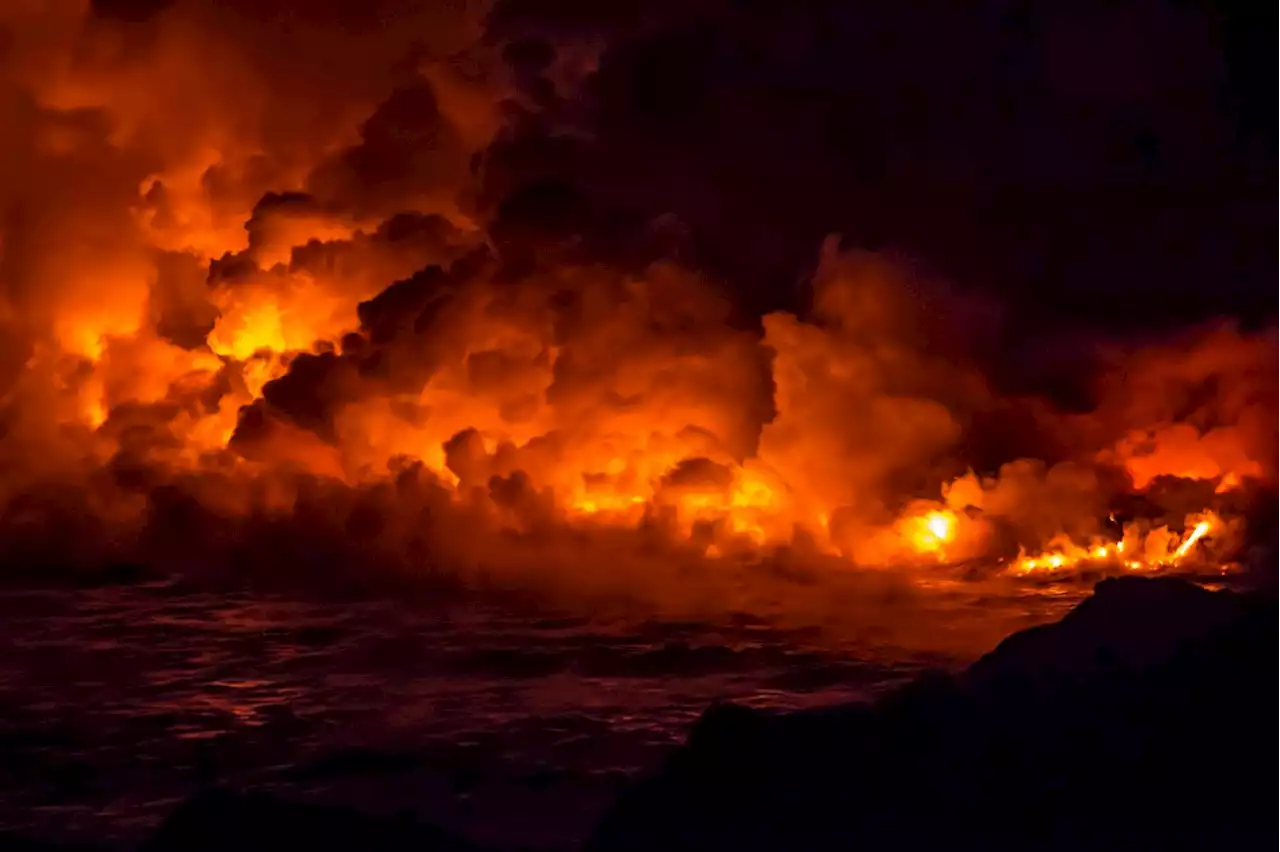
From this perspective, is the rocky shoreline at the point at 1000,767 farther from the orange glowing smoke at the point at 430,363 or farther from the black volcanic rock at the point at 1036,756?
the orange glowing smoke at the point at 430,363

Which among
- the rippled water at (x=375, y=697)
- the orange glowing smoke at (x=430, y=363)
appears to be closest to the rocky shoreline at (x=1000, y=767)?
the rippled water at (x=375, y=697)

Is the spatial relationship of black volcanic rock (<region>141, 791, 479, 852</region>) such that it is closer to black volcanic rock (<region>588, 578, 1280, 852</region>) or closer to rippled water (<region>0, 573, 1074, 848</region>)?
black volcanic rock (<region>588, 578, 1280, 852</region>)

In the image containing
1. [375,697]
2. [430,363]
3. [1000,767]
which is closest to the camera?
[1000,767]

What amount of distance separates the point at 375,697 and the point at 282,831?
13.4ft

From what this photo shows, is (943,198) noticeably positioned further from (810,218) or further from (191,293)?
(191,293)

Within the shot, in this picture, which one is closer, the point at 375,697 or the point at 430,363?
the point at 375,697

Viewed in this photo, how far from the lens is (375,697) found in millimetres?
10391

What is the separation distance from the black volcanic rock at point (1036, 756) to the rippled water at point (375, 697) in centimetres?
115

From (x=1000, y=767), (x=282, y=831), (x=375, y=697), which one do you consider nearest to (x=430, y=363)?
(x=375, y=697)

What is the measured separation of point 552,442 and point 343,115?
196 inches

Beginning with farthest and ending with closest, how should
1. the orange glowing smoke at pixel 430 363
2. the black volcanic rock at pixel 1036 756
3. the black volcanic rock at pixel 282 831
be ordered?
the orange glowing smoke at pixel 430 363 < the black volcanic rock at pixel 282 831 < the black volcanic rock at pixel 1036 756

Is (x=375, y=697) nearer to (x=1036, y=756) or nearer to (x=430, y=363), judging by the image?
(x=1036, y=756)

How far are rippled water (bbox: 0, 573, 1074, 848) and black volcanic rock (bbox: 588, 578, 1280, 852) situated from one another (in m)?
1.15

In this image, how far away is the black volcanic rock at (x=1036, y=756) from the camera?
601 centimetres
